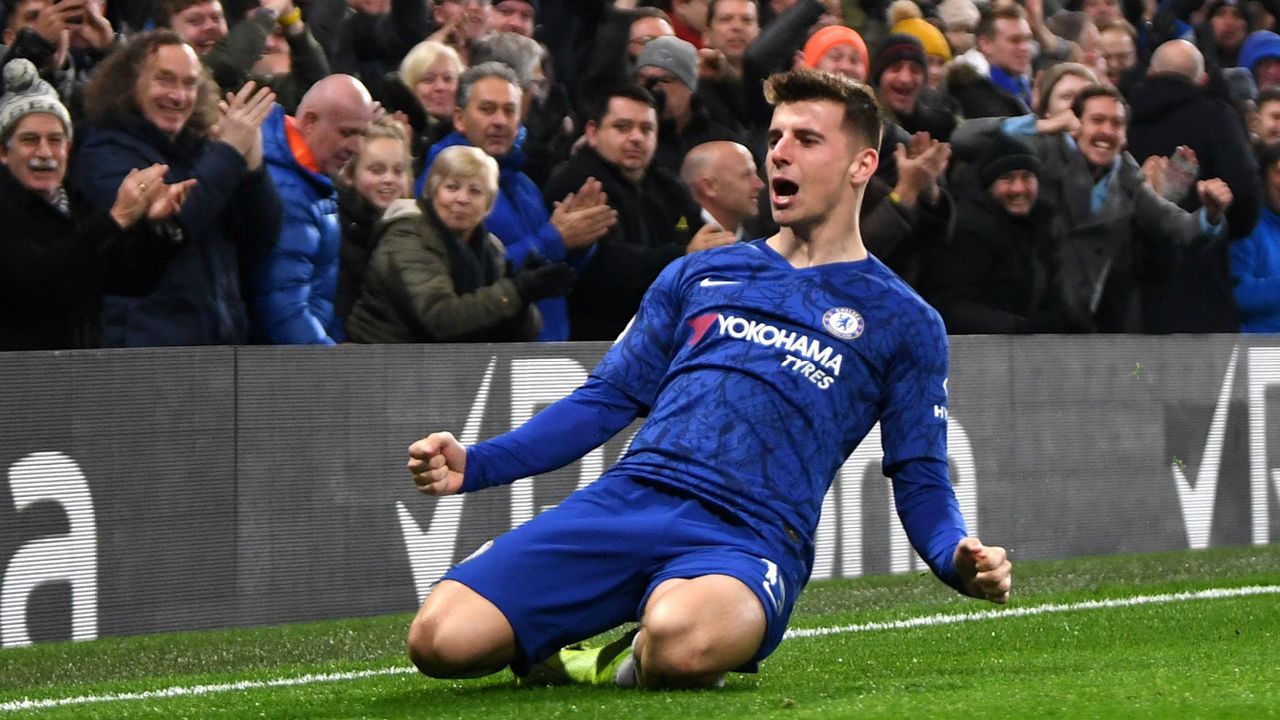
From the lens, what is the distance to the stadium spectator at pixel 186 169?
25.2 ft

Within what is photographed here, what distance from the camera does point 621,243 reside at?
930 cm

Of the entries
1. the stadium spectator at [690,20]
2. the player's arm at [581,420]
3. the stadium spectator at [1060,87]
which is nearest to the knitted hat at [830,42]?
the stadium spectator at [690,20]

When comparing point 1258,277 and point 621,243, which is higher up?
point 621,243

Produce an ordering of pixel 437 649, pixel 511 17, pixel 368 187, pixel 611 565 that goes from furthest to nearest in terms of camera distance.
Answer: pixel 511 17
pixel 368 187
pixel 611 565
pixel 437 649

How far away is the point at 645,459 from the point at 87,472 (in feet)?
9.69

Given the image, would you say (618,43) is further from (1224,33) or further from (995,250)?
(1224,33)

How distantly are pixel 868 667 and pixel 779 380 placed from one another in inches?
46.2

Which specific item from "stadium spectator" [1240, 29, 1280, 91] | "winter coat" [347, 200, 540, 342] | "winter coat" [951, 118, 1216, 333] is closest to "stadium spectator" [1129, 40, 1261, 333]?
"winter coat" [951, 118, 1216, 333]

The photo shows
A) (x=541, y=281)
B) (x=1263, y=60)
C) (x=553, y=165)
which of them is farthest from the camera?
(x=1263, y=60)

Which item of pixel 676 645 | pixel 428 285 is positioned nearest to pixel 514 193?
pixel 428 285

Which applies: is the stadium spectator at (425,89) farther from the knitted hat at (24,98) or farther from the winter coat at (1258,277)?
the winter coat at (1258,277)

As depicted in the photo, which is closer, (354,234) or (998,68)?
(354,234)

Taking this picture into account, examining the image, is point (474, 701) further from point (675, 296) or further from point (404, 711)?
point (675, 296)

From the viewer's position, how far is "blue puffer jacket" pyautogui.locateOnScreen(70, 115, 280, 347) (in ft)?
25.2
